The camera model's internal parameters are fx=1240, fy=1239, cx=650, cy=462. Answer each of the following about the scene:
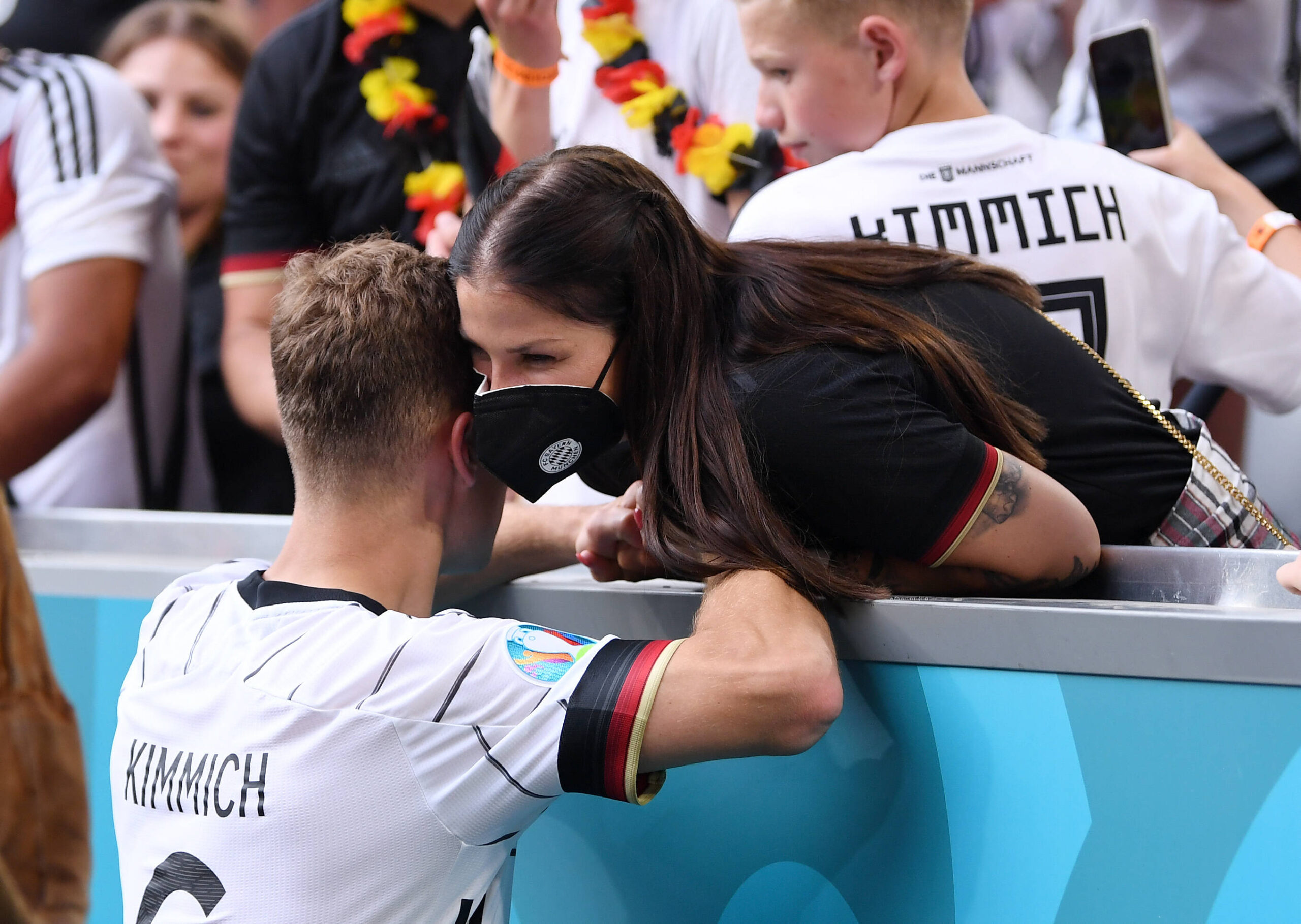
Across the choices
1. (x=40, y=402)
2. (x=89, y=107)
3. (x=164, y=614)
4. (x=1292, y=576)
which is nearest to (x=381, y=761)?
(x=164, y=614)

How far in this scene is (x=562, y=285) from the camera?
3.88ft

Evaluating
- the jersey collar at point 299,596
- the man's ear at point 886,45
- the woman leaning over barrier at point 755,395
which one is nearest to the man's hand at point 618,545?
the woman leaning over barrier at point 755,395

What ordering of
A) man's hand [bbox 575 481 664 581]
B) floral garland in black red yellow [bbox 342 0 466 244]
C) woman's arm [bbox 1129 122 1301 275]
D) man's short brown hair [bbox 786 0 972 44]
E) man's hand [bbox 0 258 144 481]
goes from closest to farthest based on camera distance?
man's hand [bbox 575 481 664 581] → man's short brown hair [bbox 786 0 972 44] → woman's arm [bbox 1129 122 1301 275] → floral garland in black red yellow [bbox 342 0 466 244] → man's hand [bbox 0 258 144 481]

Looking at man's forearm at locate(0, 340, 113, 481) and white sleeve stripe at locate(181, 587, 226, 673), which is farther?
man's forearm at locate(0, 340, 113, 481)

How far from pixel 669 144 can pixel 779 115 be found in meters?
0.46

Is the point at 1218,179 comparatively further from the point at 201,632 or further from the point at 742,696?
the point at 201,632

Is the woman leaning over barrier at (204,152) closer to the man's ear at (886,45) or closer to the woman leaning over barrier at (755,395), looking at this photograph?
the man's ear at (886,45)

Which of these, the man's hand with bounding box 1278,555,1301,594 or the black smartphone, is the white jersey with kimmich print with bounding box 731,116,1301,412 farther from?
the man's hand with bounding box 1278,555,1301,594

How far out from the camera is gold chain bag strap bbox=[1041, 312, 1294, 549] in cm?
140

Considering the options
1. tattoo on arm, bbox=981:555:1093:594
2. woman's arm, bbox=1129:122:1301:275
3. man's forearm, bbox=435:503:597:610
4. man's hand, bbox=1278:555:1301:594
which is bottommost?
man's forearm, bbox=435:503:597:610

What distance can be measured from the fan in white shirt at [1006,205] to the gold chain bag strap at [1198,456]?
0.26m

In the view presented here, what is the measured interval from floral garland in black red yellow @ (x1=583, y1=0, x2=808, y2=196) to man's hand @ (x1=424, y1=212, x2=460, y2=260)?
409 mm

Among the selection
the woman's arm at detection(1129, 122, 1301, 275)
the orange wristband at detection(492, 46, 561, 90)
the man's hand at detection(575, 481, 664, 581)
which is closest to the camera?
the man's hand at detection(575, 481, 664, 581)

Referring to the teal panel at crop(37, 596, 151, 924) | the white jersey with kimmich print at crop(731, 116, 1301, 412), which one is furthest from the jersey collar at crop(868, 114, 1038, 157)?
the teal panel at crop(37, 596, 151, 924)
